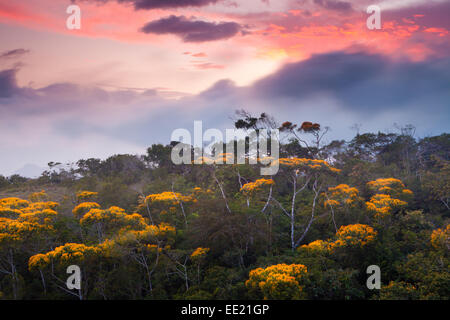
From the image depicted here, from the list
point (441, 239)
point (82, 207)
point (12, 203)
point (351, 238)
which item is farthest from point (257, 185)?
point (12, 203)

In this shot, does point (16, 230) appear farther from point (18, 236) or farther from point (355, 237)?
point (355, 237)

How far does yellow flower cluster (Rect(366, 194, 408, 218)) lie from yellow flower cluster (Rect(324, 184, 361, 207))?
0.83 meters

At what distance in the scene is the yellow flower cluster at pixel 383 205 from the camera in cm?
1366

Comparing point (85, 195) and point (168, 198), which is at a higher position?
point (85, 195)

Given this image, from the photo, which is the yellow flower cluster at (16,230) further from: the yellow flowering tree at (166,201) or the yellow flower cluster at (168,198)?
the yellow flower cluster at (168,198)

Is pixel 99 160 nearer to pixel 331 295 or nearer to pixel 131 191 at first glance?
pixel 131 191

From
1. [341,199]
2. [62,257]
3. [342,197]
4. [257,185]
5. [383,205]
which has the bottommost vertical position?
[62,257]

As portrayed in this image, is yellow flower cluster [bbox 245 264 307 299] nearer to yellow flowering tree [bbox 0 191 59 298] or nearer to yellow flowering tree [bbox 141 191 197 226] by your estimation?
yellow flowering tree [bbox 141 191 197 226]

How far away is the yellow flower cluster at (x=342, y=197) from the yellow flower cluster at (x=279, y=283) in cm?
674

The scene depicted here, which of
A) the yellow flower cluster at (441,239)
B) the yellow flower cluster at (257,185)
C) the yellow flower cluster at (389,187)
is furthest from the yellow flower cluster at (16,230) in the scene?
the yellow flower cluster at (389,187)

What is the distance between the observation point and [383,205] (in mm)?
14297

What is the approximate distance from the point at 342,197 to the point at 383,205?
1.99 metres

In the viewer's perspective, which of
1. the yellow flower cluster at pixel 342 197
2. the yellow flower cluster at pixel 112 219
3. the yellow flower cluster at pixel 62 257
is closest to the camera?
the yellow flower cluster at pixel 62 257
